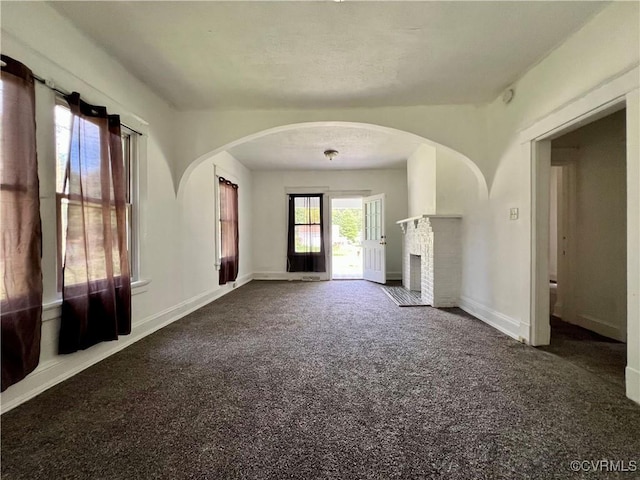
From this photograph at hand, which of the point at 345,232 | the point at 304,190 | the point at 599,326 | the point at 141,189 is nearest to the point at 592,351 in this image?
the point at 599,326

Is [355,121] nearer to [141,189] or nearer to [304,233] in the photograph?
[141,189]

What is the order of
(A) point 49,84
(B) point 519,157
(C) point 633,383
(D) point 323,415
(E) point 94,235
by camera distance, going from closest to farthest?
(D) point 323,415 < (C) point 633,383 < (A) point 49,84 < (E) point 94,235 < (B) point 519,157

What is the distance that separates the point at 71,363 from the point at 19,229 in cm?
109

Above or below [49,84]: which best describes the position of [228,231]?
below

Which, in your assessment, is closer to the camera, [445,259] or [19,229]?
[19,229]

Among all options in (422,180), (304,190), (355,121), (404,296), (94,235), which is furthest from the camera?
(304,190)

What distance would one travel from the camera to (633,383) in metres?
1.82

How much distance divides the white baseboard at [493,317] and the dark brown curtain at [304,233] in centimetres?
362

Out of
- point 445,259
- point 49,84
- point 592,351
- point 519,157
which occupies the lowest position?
point 592,351

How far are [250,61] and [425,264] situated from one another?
11.8 ft

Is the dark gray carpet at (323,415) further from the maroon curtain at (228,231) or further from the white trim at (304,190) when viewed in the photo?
the white trim at (304,190)

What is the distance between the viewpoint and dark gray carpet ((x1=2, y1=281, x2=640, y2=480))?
4.33 ft

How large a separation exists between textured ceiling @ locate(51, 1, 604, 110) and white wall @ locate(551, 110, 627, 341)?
4.06 ft

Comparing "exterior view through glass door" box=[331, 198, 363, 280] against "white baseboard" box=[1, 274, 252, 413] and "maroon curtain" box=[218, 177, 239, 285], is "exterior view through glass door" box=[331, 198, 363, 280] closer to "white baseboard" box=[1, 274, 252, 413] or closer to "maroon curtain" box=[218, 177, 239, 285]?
"maroon curtain" box=[218, 177, 239, 285]
